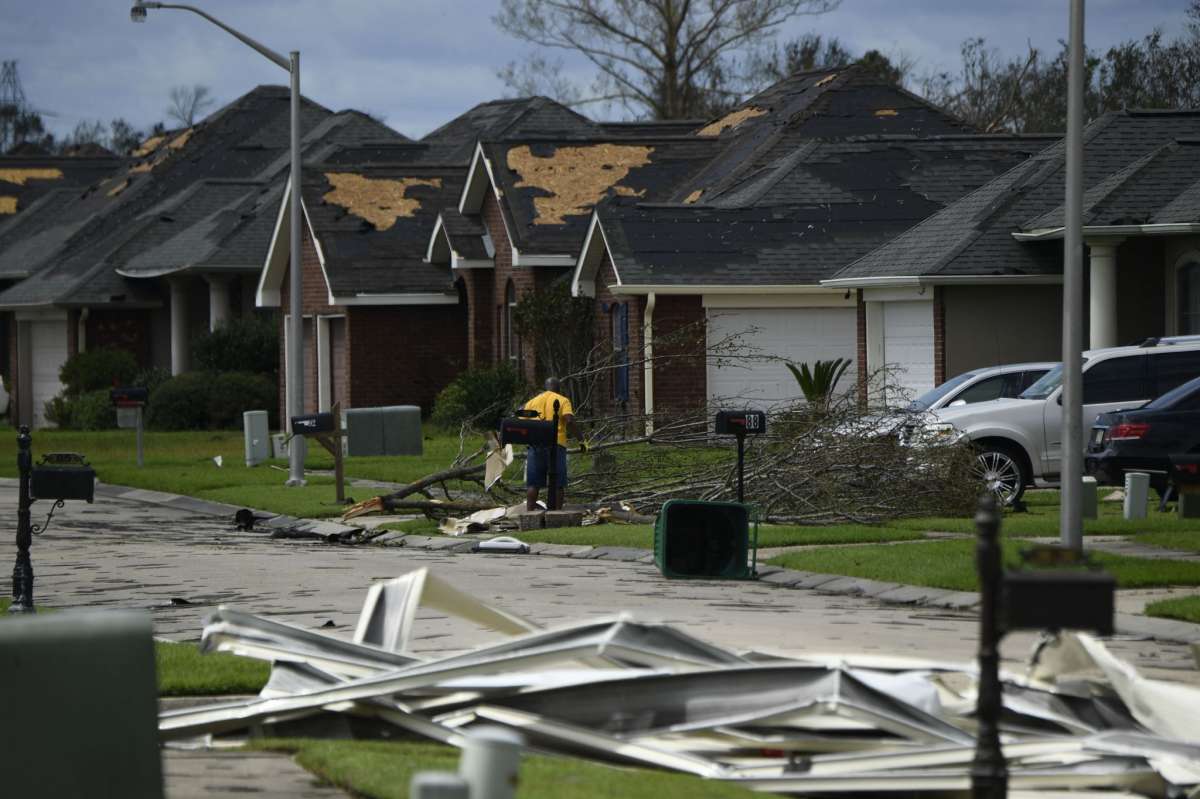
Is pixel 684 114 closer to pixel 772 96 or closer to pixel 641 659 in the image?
pixel 772 96

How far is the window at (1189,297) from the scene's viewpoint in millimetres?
28625

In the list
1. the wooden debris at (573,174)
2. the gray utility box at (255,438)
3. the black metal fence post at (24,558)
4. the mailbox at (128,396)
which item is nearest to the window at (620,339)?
the wooden debris at (573,174)

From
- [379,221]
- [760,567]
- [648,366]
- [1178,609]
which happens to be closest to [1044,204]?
[648,366]

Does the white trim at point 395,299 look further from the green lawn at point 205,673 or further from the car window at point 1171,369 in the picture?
the green lawn at point 205,673

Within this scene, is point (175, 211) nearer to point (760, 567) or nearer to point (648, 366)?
point (648, 366)

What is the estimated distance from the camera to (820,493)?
69.2 ft

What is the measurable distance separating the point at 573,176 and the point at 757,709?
1317 inches

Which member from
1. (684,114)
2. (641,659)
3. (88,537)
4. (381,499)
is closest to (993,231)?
(381,499)

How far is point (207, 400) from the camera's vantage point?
45125 mm

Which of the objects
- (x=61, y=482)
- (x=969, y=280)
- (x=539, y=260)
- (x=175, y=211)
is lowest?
(x=61, y=482)

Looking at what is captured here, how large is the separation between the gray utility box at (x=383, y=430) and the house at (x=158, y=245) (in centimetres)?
1911

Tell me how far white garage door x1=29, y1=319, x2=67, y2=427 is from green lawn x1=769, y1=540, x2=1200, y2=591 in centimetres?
4167

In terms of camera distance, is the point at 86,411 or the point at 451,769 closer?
the point at 451,769

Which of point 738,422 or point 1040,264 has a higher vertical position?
point 1040,264
